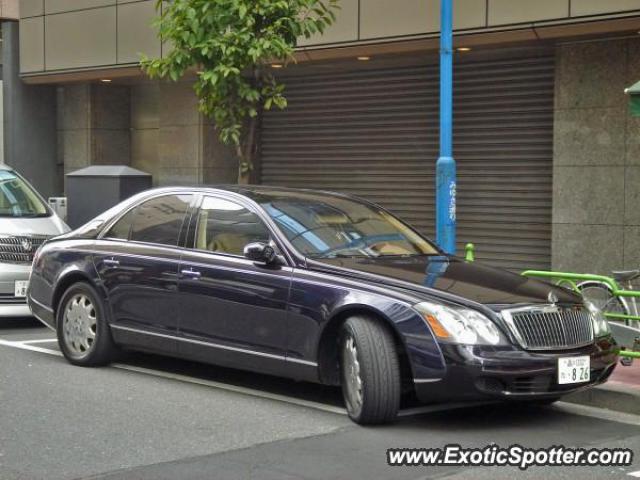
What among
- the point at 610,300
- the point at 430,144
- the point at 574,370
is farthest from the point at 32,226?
the point at 574,370

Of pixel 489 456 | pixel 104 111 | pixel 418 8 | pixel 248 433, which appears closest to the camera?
pixel 489 456

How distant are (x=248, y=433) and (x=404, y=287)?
1.40 meters

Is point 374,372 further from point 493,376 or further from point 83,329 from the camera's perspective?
point 83,329

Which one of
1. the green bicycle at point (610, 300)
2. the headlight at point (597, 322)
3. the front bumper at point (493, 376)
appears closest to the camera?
the front bumper at point (493, 376)

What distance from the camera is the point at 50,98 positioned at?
830 inches

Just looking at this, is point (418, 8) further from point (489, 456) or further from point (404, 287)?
point (489, 456)

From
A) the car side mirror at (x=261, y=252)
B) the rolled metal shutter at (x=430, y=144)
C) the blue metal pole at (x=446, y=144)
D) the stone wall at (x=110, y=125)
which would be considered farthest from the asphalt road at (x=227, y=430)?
the stone wall at (x=110, y=125)

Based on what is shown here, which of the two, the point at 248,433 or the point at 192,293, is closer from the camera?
the point at 248,433

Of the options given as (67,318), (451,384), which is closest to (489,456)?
(451,384)

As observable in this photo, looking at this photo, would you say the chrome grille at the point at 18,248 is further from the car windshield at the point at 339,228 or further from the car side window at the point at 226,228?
the car windshield at the point at 339,228

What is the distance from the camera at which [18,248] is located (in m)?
11.7

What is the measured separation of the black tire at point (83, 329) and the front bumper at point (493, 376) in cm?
325

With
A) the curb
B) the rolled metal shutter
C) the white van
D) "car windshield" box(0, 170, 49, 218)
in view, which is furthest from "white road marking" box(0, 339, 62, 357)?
the rolled metal shutter

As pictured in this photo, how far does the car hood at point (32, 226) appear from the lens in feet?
38.7
